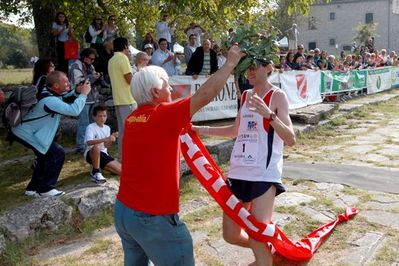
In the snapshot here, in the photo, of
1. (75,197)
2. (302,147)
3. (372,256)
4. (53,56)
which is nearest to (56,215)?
(75,197)

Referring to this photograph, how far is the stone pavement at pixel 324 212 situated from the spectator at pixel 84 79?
2295 mm

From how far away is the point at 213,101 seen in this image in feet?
35.5

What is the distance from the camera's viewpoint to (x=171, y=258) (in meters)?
2.63

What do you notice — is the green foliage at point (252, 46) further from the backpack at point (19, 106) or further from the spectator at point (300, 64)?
the spectator at point (300, 64)

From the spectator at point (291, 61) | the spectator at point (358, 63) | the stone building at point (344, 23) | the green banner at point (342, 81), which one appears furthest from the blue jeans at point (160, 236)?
the stone building at point (344, 23)

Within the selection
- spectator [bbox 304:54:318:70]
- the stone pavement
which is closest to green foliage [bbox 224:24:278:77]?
the stone pavement

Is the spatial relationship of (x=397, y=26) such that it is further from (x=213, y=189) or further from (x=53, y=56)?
(x=213, y=189)

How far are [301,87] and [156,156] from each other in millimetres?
11679

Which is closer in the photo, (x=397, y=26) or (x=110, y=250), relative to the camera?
(x=110, y=250)

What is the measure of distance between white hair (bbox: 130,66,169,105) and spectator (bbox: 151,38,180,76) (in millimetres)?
8609

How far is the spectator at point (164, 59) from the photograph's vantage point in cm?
A: 1130

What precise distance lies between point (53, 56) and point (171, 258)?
35.7 feet

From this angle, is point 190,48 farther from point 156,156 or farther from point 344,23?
point 344,23

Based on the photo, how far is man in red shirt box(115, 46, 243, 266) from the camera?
8.54ft
